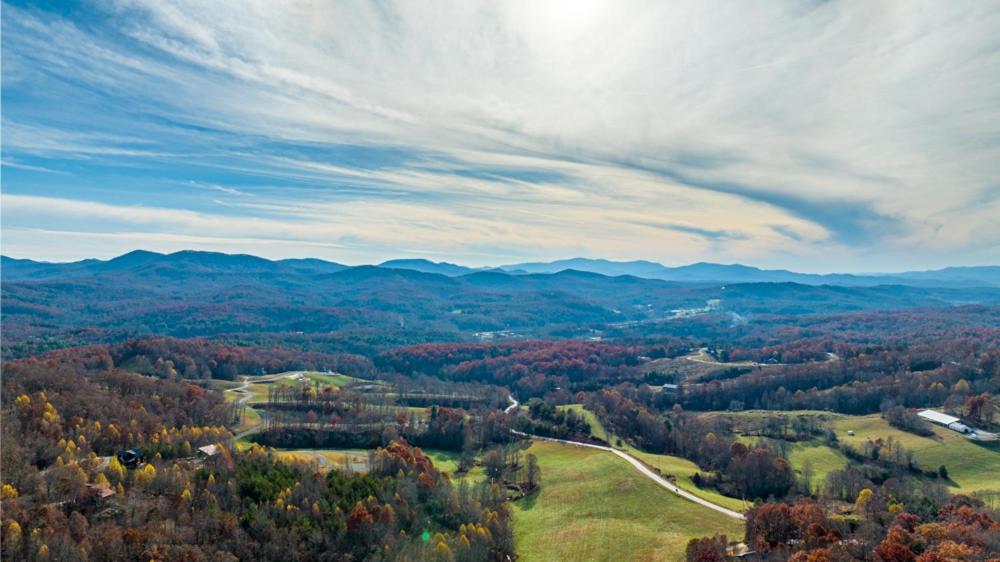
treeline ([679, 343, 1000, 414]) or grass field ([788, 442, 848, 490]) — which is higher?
treeline ([679, 343, 1000, 414])

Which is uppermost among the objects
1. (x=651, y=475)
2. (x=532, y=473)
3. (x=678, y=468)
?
(x=651, y=475)

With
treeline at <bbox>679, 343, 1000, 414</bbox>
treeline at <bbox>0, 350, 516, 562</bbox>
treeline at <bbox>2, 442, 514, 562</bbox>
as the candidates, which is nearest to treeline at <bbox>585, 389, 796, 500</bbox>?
treeline at <bbox>679, 343, 1000, 414</bbox>

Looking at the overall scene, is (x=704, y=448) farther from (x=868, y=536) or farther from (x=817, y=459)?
(x=868, y=536)

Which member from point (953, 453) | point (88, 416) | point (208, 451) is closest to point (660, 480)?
point (953, 453)

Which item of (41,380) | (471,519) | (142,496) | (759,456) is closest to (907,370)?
(759,456)

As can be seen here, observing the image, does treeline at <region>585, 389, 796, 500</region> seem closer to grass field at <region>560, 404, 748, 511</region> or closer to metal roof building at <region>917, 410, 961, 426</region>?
grass field at <region>560, 404, 748, 511</region>

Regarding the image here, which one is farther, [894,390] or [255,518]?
[894,390]

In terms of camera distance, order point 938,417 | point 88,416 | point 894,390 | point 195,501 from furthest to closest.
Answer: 1. point 894,390
2. point 938,417
3. point 88,416
4. point 195,501
